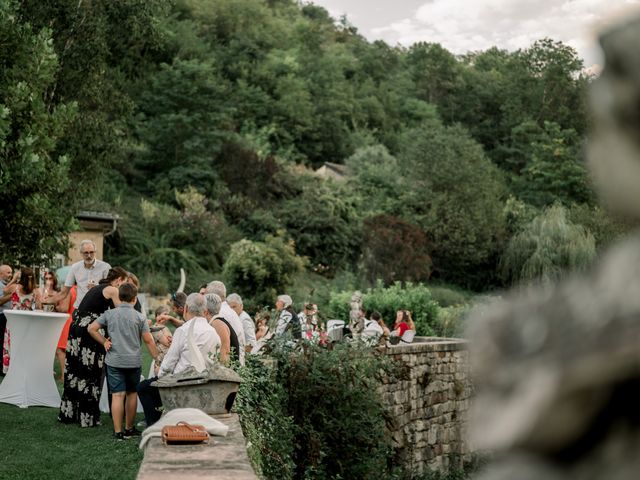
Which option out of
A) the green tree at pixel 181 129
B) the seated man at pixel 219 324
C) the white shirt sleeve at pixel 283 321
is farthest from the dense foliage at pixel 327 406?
the green tree at pixel 181 129

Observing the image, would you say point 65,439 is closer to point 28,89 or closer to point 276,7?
point 28,89

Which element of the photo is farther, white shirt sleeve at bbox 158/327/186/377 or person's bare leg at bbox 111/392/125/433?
person's bare leg at bbox 111/392/125/433

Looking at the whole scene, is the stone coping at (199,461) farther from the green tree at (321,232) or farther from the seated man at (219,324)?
the green tree at (321,232)

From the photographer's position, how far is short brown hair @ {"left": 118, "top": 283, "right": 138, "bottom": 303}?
1042 cm

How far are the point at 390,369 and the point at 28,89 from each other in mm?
7249

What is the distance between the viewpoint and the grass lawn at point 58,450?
871cm

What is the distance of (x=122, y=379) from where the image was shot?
10.6 meters

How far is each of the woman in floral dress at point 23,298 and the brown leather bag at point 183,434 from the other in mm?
7786

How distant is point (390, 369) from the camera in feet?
49.1

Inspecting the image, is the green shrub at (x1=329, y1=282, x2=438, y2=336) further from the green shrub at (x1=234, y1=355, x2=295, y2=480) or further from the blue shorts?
the blue shorts

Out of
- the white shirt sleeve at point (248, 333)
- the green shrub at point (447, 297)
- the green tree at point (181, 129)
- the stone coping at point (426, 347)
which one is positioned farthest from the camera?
the green tree at point (181, 129)

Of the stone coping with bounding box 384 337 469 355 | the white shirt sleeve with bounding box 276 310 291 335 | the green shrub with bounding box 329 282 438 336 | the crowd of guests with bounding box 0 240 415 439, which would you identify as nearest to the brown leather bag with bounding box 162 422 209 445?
the crowd of guests with bounding box 0 240 415 439

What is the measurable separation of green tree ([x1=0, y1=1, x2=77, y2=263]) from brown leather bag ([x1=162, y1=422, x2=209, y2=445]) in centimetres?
930

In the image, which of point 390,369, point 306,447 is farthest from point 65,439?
point 390,369
